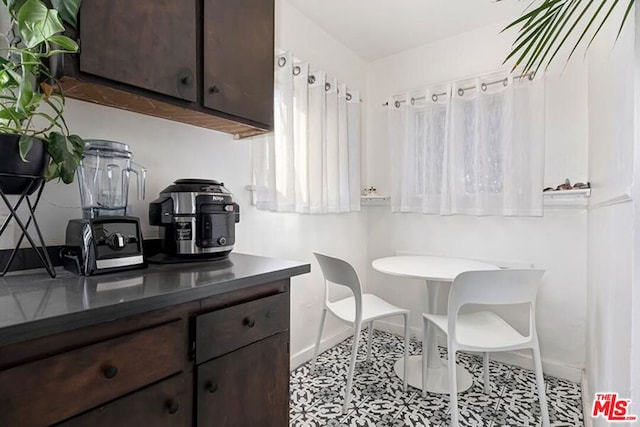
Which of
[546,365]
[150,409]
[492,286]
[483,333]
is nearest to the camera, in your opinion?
[150,409]

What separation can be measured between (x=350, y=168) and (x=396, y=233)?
0.75 metres

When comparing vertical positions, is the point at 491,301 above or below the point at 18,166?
below

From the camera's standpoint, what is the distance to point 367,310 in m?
2.12

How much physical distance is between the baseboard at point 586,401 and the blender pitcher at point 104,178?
2396 mm

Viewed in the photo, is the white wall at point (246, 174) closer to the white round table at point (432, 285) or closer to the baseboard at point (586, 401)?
the white round table at point (432, 285)

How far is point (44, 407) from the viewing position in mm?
657

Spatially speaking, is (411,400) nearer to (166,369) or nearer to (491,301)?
(491,301)

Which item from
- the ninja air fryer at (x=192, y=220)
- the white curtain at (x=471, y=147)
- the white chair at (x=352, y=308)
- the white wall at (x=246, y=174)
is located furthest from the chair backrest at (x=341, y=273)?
the white curtain at (x=471, y=147)

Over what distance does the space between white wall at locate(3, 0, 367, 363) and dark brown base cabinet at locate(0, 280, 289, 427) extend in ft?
2.26

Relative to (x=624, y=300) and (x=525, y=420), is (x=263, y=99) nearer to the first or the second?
(x=624, y=300)

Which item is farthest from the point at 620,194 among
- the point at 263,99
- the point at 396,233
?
the point at 396,233

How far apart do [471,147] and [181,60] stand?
2.14m

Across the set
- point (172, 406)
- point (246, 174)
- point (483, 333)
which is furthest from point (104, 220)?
point (483, 333)

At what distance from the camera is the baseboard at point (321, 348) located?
90.1 inches
